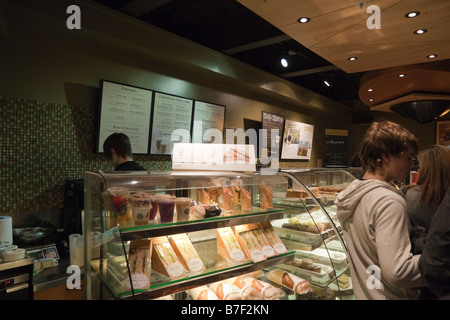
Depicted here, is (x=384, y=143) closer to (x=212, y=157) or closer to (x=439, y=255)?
(x=439, y=255)

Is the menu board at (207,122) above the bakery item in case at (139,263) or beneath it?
above

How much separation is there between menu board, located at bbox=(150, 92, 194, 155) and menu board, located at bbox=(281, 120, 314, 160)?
9.83 feet

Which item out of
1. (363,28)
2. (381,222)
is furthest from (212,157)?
(363,28)

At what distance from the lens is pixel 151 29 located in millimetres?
3812

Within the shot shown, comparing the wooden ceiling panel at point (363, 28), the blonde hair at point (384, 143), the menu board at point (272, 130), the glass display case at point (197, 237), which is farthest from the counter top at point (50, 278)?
the menu board at point (272, 130)

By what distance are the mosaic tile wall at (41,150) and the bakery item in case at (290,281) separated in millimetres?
2547

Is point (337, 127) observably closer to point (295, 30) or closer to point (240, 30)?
point (240, 30)

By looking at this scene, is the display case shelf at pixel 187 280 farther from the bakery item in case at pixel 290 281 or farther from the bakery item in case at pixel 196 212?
the bakery item in case at pixel 196 212

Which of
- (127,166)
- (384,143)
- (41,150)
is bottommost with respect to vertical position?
(127,166)

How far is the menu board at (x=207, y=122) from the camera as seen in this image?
15.8 ft

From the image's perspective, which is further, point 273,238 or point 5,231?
point 5,231

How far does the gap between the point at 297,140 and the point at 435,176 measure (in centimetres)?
532

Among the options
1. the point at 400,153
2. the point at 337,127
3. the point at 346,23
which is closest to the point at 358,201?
the point at 400,153

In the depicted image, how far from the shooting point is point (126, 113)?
3.90 meters
